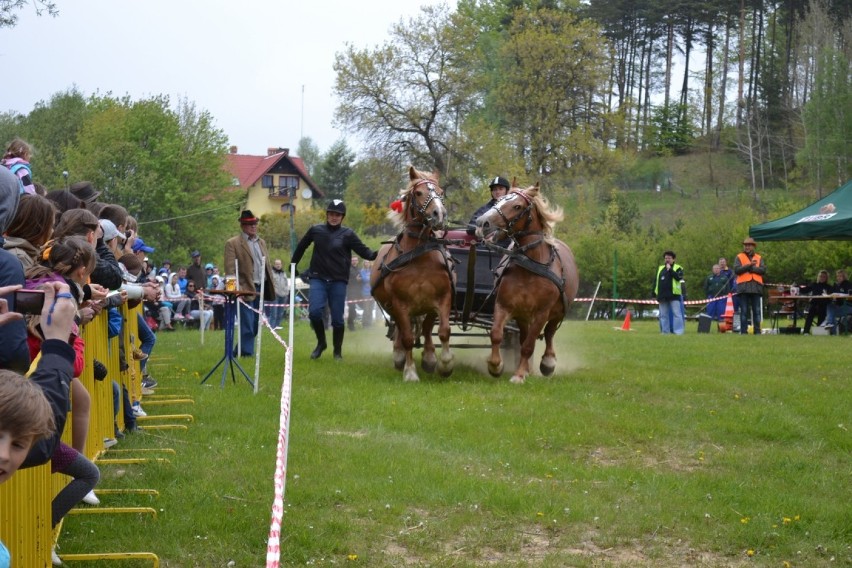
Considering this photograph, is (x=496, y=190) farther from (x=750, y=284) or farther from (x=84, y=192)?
(x=750, y=284)

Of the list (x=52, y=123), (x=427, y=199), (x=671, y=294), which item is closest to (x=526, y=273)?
(x=427, y=199)

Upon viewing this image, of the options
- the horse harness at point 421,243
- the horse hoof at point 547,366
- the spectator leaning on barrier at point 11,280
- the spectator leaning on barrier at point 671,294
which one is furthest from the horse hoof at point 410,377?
the spectator leaning on barrier at point 671,294

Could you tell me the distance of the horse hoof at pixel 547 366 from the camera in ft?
44.5

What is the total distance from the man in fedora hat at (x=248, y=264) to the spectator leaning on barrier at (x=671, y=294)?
1229 cm

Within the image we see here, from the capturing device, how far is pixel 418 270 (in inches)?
497

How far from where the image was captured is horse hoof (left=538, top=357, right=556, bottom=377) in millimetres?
13555

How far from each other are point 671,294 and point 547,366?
12663mm

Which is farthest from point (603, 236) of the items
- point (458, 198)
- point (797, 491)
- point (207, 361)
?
point (797, 491)

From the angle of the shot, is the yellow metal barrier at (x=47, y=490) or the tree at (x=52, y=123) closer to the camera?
the yellow metal barrier at (x=47, y=490)

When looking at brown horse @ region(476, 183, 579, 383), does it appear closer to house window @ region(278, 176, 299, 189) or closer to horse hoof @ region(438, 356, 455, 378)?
horse hoof @ region(438, 356, 455, 378)

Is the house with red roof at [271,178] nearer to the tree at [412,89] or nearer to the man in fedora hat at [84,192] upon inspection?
the tree at [412,89]

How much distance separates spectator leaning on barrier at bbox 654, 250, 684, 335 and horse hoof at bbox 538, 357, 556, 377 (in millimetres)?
12466

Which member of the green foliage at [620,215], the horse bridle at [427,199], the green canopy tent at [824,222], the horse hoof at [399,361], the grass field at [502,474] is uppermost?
the green foliage at [620,215]

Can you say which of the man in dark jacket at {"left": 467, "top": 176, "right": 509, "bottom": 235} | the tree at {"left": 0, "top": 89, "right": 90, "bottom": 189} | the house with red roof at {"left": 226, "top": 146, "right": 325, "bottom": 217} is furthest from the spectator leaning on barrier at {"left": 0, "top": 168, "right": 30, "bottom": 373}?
the house with red roof at {"left": 226, "top": 146, "right": 325, "bottom": 217}
